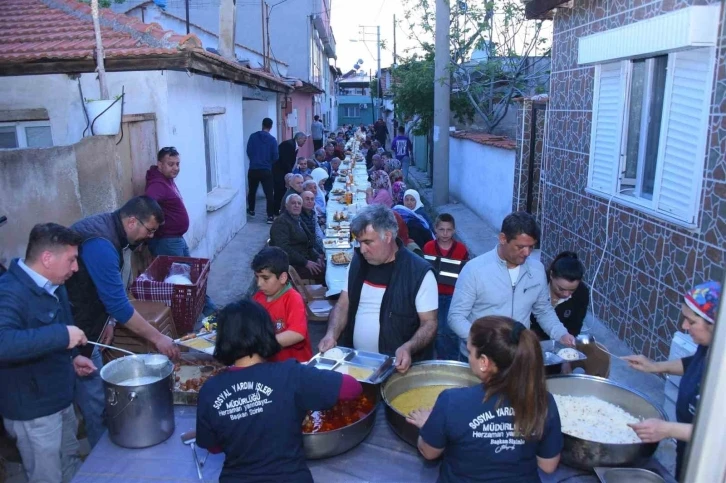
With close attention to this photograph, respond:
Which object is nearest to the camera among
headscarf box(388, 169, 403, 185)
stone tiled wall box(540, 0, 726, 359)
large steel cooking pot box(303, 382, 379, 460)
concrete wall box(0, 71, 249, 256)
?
large steel cooking pot box(303, 382, 379, 460)

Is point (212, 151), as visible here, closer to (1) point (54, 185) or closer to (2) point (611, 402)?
(1) point (54, 185)

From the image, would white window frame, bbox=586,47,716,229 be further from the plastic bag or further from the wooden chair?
the plastic bag

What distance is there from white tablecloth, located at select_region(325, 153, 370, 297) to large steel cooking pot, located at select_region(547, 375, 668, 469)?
11.7 feet

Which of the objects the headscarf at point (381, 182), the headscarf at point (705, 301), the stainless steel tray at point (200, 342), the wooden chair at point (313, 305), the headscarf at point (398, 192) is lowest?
the wooden chair at point (313, 305)

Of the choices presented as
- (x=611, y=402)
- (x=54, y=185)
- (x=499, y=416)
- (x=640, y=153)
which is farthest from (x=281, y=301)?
(x=640, y=153)

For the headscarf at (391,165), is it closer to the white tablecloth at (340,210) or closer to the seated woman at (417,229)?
the white tablecloth at (340,210)

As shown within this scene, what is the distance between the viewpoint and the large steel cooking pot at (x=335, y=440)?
2.64 meters

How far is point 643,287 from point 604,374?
1.74 metres

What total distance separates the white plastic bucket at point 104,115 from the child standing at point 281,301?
2.65 m

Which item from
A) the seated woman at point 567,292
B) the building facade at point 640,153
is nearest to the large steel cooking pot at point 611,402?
the seated woman at point 567,292

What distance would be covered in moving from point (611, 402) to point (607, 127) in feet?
12.9

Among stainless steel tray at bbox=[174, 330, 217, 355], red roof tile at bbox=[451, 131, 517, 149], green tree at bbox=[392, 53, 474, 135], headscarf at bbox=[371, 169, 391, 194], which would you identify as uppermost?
green tree at bbox=[392, 53, 474, 135]

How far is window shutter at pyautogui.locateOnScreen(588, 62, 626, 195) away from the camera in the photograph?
19.3 feet

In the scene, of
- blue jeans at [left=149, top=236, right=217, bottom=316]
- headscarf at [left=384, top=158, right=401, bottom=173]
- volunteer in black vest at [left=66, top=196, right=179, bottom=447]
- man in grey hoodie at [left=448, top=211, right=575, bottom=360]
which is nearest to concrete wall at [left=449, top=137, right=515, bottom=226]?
headscarf at [left=384, top=158, right=401, bottom=173]
